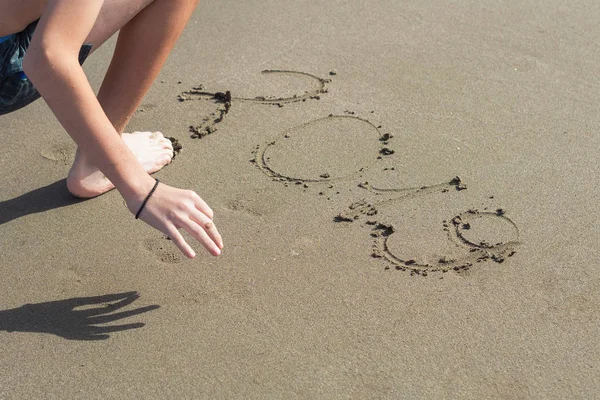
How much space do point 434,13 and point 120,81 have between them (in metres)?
1.70

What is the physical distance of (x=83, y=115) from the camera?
1.84 metres

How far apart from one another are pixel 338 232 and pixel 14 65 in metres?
1.03

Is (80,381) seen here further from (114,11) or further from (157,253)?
(114,11)

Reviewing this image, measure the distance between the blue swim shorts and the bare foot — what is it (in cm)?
27

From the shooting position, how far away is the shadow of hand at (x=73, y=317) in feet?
6.60

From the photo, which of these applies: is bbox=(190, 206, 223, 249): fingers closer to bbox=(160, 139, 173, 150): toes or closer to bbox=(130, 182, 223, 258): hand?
bbox=(130, 182, 223, 258): hand

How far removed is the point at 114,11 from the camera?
2.34m

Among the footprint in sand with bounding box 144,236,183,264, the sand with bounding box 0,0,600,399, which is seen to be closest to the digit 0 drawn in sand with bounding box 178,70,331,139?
the sand with bounding box 0,0,600,399

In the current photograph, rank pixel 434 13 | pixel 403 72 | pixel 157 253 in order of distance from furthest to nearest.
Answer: pixel 434 13 < pixel 403 72 < pixel 157 253

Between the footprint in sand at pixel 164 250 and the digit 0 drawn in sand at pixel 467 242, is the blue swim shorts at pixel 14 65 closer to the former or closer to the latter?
the footprint in sand at pixel 164 250

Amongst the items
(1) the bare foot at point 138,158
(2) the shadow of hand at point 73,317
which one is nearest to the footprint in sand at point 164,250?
(2) the shadow of hand at point 73,317

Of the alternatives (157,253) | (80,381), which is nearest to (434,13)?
(157,253)

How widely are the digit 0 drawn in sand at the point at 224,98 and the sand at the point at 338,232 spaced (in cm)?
1

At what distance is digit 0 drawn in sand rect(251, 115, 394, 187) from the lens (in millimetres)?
2592
